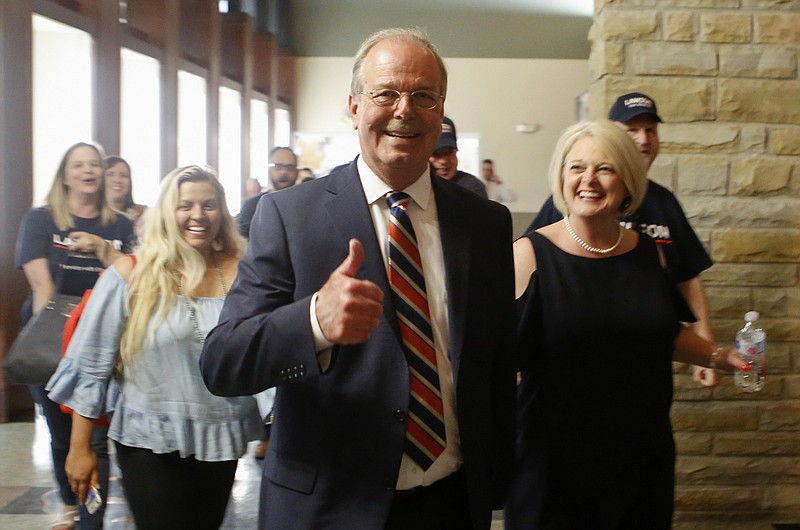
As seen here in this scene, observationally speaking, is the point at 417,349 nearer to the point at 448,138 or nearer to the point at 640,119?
the point at 640,119

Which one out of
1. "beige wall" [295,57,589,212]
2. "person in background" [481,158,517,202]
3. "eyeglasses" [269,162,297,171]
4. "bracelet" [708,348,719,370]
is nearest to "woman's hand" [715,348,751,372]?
"bracelet" [708,348,719,370]

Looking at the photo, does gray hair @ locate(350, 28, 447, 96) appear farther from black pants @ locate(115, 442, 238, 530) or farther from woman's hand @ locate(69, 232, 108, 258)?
woman's hand @ locate(69, 232, 108, 258)

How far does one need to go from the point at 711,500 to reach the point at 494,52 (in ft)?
51.9

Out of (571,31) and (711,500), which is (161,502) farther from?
(571,31)

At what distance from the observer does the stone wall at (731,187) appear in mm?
3977

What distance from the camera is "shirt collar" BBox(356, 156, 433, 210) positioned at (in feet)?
6.14

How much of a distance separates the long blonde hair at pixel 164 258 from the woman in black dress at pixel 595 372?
998 millimetres

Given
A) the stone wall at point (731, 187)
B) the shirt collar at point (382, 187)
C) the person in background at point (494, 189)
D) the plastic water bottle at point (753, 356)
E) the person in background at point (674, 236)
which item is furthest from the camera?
the person in background at point (494, 189)

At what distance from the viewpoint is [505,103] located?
19219 millimetres

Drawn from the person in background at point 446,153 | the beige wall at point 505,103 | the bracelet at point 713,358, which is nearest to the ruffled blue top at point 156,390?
the bracelet at point 713,358

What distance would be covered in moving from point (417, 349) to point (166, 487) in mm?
1230

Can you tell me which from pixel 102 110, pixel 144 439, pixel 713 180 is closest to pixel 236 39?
pixel 102 110

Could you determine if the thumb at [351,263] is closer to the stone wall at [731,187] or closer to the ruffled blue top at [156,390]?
the ruffled blue top at [156,390]

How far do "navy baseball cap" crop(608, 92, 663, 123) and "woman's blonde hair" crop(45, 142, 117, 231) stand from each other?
2.59 m
